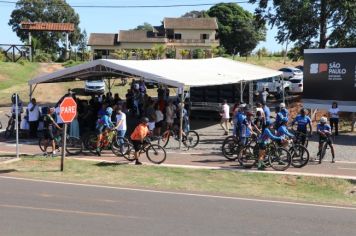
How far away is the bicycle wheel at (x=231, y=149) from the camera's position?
17438 mm

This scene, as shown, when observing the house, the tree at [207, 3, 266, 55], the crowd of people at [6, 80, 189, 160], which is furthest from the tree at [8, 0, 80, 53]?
the crowd of people at [6, 80, 189, 160]

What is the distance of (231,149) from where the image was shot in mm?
17562

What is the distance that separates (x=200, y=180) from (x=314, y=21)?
2306 cm

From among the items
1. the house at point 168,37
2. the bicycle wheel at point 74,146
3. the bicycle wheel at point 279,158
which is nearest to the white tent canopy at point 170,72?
the bicycle wheel at point 74,146

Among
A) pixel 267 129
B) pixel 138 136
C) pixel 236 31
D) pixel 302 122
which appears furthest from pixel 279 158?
pixel 236 31

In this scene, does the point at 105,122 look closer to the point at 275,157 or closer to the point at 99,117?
the point at 99,117

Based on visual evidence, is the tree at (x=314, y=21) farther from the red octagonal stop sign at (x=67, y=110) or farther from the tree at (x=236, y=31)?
the tree at (x=236, y=31)

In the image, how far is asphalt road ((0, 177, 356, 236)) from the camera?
8.70m

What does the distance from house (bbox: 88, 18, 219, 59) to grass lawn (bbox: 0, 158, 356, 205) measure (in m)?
70.9

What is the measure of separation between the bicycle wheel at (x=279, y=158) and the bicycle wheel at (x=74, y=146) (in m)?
6.59

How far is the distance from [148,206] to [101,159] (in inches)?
274

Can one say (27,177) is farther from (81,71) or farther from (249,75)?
(249,75)

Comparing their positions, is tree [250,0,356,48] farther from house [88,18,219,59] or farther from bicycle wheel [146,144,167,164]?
house [88,18,219,59]

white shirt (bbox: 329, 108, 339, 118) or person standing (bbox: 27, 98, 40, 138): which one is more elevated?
white shirt (bbox: 329, 108, 339, 118)
